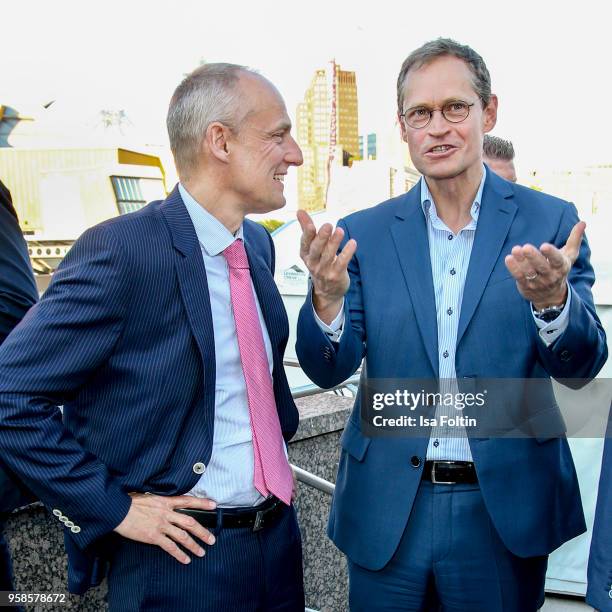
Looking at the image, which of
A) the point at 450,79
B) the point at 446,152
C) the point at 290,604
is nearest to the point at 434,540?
the point at 290,604

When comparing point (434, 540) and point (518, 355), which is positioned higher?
point (518, 355)

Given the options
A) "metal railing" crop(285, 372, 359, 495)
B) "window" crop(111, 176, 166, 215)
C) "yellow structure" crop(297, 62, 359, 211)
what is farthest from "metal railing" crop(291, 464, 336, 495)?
"window" crop(111, 176, 166, 215)

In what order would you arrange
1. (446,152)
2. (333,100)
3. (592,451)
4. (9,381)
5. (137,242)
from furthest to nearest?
(333,100) < (592,451) < (446,152) < (137,242) < (9,381)

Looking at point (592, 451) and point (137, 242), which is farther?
point (592, 451)

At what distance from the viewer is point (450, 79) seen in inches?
66.7

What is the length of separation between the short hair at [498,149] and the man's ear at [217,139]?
7.01 ft

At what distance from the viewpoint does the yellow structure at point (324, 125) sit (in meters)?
17.6

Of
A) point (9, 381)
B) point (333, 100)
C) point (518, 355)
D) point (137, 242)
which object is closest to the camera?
point (9, 381)

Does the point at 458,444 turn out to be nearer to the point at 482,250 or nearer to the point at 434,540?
the point at 434,540

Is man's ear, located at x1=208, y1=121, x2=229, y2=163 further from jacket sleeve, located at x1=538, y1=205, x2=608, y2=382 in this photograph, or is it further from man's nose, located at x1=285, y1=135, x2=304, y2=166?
jacket sleeve, located at x1=538, y1=205, x2=608, y2=382

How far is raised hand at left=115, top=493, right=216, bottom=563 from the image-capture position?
1417 millimetres

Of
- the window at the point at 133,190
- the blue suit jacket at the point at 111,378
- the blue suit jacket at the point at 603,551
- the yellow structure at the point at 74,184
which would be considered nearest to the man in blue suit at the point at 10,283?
the blue suit jacket at the point at 111,378

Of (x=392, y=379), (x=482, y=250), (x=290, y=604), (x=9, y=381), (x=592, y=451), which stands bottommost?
(x=592, y=451)

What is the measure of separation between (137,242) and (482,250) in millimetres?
774
